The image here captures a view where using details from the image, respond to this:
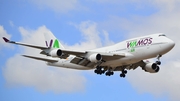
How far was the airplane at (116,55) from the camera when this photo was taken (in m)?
63.7

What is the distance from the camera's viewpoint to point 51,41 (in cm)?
7831

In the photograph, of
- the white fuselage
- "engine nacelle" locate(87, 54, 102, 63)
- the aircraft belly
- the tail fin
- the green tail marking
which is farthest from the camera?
the tail fin

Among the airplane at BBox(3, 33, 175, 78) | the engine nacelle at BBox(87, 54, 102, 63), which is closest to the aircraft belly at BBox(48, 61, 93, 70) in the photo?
the airplane at BBox(3, 33, 175, 78)

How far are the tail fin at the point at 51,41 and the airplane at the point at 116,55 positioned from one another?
3568 mm

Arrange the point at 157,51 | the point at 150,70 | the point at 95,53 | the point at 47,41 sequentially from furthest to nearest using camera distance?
the point at 47,41
the point at 150,70
the point at 95,53
the point at 157,51

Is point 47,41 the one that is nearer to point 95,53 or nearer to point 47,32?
point 47,32

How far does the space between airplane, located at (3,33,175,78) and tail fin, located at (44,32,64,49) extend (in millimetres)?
3568

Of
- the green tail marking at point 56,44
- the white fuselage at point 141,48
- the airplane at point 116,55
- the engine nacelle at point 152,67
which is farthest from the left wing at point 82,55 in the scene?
the engine nacelle at point 152,67

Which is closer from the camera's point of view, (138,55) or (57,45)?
(138,55)

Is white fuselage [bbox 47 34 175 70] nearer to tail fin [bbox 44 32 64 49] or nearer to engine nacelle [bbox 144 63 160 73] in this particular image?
engine nacelle [bbox 144 63 160 73]

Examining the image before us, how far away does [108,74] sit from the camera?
71.8 meters

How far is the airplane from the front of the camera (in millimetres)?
63688

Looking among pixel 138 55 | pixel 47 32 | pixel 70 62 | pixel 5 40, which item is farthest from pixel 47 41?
pixel 138 55

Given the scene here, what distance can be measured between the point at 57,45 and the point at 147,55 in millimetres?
18416
